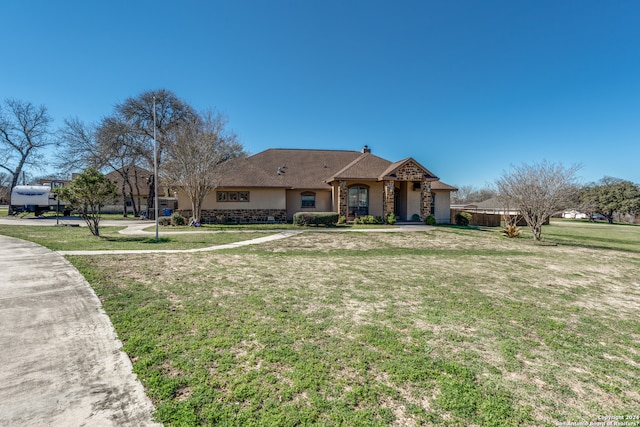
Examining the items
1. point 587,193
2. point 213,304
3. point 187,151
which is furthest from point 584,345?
point 587,193

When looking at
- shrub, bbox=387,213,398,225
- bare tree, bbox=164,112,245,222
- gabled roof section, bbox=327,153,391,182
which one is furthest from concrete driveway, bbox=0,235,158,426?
shrub, bbox=387,213,398,225


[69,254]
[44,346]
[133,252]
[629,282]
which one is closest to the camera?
[44,346]

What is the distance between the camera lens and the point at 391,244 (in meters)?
13.6

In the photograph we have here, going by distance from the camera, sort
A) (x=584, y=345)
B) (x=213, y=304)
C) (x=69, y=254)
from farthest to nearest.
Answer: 1. (x=69, y=254)
2. (x=213, y=304)
3. (x=584, y=345)

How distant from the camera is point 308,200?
2514 cm

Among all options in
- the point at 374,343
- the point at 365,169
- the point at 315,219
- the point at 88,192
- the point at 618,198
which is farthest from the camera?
the point at 618,198

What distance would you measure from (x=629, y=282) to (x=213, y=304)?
409 inches

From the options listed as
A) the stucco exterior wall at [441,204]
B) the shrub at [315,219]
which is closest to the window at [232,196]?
the shrub at [315,219]

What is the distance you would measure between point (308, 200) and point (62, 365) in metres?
22.1

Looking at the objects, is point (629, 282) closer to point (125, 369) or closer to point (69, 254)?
point (125, 369)

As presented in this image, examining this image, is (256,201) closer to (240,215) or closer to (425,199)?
(240,215)

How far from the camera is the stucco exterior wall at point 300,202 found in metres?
24.9

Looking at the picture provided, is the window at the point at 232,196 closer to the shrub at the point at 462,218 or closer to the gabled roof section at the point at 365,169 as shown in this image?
the gabled roof section at the point at 365,169

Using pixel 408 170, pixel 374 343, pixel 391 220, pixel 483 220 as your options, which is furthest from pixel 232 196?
pixel 483 220
